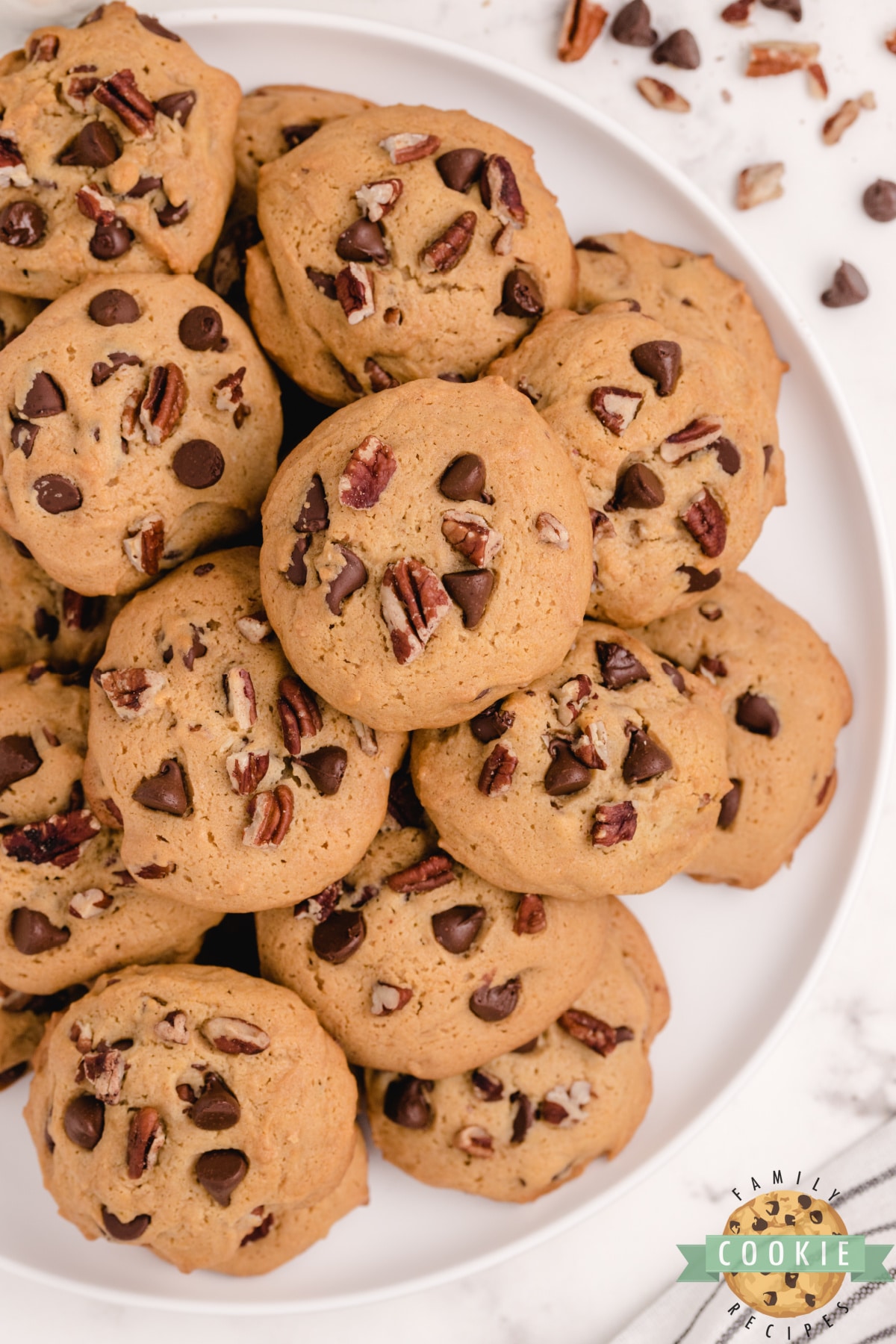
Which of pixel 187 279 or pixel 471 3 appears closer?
pixel 187 279

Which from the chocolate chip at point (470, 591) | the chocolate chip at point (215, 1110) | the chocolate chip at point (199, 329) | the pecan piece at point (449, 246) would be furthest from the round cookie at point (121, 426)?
the chocolate chip at point (215, 1110)

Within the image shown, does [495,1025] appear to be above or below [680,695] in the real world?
below

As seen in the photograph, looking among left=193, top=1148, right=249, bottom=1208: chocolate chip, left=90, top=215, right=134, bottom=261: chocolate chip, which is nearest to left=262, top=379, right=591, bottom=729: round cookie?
left=90, top=215, right=134, bottom=261: chocolate chip

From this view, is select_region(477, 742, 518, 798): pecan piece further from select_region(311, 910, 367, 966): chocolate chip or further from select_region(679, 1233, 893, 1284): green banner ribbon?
select_region(679, 1233, 893, 1284): green banner ribbon

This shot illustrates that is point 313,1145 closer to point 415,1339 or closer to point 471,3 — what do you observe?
point 415,1339

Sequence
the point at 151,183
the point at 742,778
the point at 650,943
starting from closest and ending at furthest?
the point at 151,183
the point at 742,778
the point at 650,943

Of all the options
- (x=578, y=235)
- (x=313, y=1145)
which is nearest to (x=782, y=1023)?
(x=313, y=1145)

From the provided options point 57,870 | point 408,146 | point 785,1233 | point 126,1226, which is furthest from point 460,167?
point 785,1233

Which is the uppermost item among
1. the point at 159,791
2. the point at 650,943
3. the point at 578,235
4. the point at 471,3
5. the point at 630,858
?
the point at 471,3
